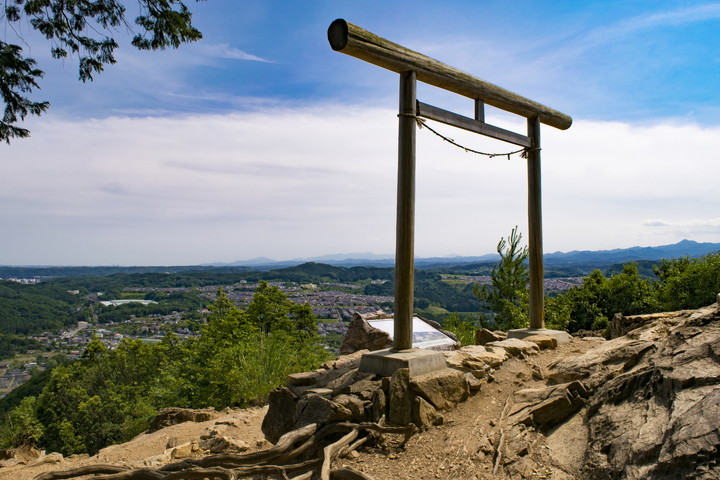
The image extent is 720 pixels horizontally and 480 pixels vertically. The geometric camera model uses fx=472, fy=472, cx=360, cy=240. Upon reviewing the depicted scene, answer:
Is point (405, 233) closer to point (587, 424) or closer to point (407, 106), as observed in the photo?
point (407, 106)

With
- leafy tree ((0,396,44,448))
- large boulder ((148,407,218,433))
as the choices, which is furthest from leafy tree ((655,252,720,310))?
leafy tree ((0,396,44,448))

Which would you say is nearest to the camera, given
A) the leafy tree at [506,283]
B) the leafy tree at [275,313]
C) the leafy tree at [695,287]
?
the leafy tree at [695,287]

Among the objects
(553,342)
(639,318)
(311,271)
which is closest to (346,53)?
(553,342)

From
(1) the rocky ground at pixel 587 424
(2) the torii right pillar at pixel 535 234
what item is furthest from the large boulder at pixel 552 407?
(2) the torii right pillar at pixel 535 234

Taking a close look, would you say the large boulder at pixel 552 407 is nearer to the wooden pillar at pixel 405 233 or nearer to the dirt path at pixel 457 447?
the dirt path at pixel 457 447

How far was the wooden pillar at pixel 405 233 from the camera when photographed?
17.3 ft

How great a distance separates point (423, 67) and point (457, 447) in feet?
13.4

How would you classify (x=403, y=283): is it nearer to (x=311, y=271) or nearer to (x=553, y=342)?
(x=553, y=342)

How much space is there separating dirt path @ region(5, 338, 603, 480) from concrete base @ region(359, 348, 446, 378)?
515mm

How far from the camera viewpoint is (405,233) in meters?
5.28

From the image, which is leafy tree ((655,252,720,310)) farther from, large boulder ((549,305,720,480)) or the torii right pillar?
large boulder ((549,305,720,480))

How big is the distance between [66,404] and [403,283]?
31252 millimetres

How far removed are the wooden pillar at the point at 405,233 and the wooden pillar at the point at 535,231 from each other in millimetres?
2896

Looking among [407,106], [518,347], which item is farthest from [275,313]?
[407,106]
